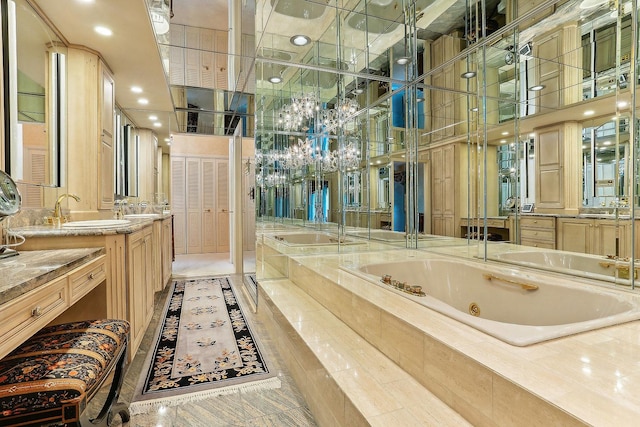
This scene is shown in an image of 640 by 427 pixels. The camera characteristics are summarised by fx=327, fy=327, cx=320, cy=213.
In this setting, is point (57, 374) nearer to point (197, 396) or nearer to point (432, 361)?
point (197, 396)

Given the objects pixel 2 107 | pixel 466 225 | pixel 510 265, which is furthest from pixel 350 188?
pixel 2 107

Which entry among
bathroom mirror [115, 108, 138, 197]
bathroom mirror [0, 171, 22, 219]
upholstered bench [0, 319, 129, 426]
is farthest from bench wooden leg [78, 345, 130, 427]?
bathroom mirror [115, 108, 138, 197]

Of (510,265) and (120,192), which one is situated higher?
(120,192)

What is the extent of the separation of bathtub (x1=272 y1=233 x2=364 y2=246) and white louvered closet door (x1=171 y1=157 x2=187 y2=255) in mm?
4193

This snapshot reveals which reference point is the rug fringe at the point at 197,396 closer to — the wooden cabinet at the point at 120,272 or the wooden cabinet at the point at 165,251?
the wooden cabinet at the point at 120,272

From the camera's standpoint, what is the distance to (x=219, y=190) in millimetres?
7582

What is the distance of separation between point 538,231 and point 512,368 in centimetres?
151

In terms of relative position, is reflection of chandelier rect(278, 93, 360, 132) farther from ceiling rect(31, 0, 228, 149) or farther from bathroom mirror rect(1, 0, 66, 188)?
bathroom mirror rect(1, 0, 66, 188)

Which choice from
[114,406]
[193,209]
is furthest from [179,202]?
[114,406]

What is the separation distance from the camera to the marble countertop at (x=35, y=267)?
3.06ft

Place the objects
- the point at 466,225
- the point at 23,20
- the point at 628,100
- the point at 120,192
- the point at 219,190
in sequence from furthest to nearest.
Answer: the point at 219,190 → the point at 120,192 → the point at 466,225 → the point at 23,20 → the point at 628,100

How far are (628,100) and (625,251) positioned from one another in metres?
0.78

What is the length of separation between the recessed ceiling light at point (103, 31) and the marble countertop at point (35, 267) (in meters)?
1.71

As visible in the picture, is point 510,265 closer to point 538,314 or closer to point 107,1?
point 538,314
